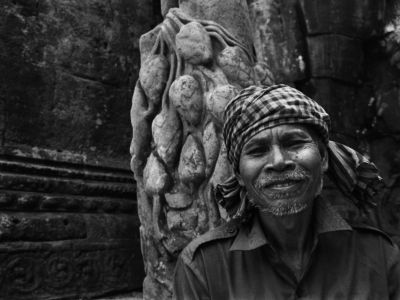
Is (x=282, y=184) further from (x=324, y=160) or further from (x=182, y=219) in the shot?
(x=182, y=219)

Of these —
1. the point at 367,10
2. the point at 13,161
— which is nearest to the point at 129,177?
the point at 13,161

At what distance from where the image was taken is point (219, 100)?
233 centimetres

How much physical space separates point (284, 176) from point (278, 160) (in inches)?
1.8

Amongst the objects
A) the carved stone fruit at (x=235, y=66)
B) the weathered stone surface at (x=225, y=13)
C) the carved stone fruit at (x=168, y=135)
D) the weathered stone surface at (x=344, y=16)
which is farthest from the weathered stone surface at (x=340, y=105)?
the carved stone fruit at (x=168, y=135)

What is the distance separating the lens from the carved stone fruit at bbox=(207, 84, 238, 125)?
232 centimetres

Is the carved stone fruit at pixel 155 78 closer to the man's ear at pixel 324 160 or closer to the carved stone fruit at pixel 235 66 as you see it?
the carved stone fruit at pixel 235 66

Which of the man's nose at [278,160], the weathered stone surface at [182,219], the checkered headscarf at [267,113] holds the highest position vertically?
the checkered headscarf at [267,113]

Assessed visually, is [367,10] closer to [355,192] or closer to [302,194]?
[355,192]

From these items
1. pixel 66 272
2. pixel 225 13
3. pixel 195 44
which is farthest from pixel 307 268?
pixel 66 272

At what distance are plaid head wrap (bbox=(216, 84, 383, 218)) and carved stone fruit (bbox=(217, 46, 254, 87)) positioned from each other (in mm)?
996

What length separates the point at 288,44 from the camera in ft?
11.4

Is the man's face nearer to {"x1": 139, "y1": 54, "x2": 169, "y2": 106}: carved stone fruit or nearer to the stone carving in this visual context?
{"x1": 139, "y1": 54, "x2": 169, "y2": 106}: carved stone fruit

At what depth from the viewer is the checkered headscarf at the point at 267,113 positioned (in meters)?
1.36

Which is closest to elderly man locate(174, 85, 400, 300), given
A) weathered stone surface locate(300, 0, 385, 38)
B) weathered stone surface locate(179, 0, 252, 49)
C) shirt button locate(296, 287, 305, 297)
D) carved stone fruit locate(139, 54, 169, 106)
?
shirt button locate(296, 287, 305, 297)
